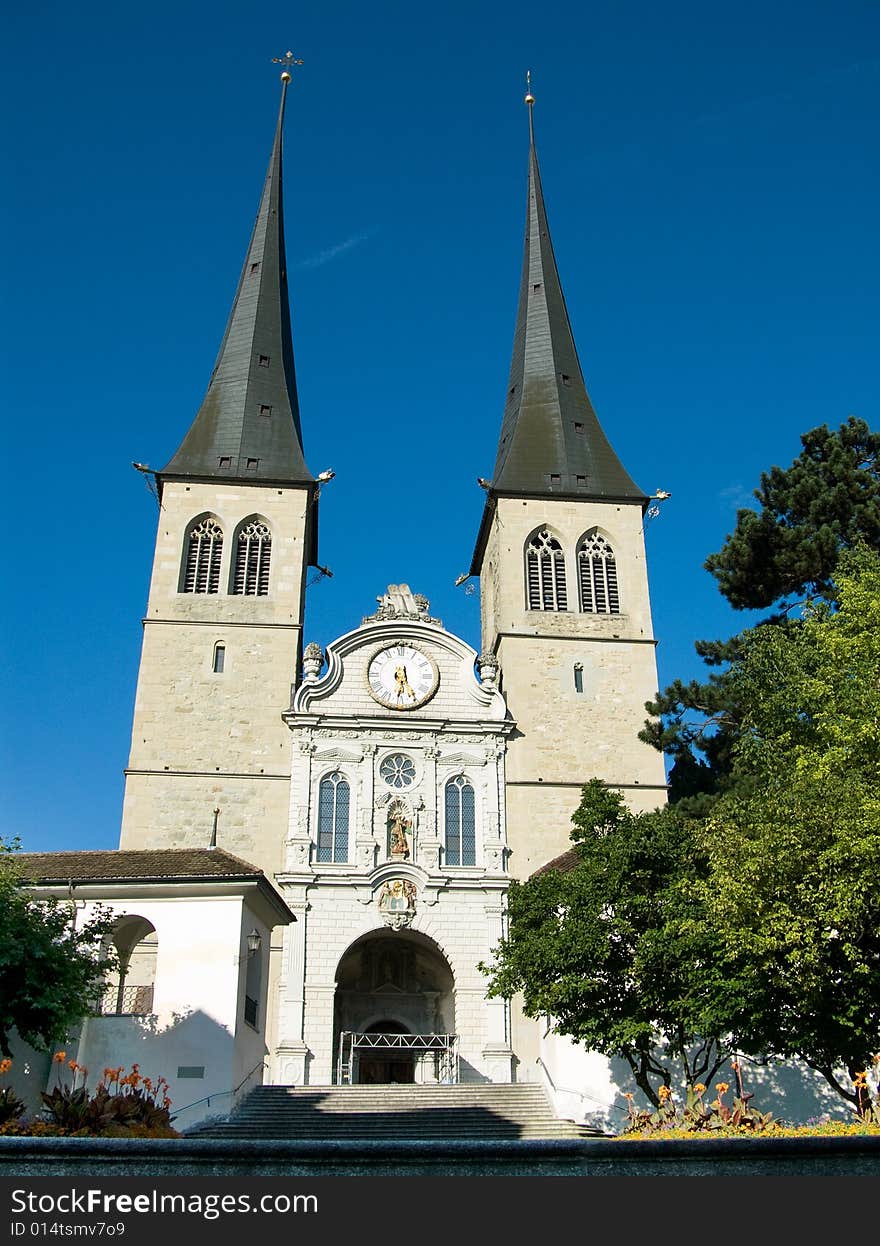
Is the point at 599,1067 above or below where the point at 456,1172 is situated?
above

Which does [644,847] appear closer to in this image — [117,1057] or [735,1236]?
[117,1057]

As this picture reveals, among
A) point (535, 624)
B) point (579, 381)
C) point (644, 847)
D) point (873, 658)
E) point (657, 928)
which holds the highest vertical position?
point (579, 381)

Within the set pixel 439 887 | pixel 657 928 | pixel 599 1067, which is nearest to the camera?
pixel 657 928

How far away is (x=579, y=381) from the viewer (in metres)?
45.2

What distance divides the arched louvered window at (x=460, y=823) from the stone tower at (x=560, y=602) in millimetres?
1511

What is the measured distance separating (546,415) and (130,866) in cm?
2691

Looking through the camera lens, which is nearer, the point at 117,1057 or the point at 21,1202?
the point at 21,1202

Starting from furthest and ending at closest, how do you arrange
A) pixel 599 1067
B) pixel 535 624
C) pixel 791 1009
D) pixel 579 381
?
1. pixel 579 381
2. pixel 535 624
3. pixel 599 1067
4. pixel 791 1009

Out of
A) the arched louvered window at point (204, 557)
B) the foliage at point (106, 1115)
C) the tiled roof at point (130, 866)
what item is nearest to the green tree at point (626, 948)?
the tiled roof at point (130, 866)

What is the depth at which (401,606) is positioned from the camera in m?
35.8

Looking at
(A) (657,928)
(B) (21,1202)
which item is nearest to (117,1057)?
(A) (657,928)

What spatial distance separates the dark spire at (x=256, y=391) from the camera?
40.0 metres

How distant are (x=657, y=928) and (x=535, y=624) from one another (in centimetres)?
1793

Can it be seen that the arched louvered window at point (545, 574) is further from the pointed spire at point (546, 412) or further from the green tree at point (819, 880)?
the green tree at point (819, 880)
